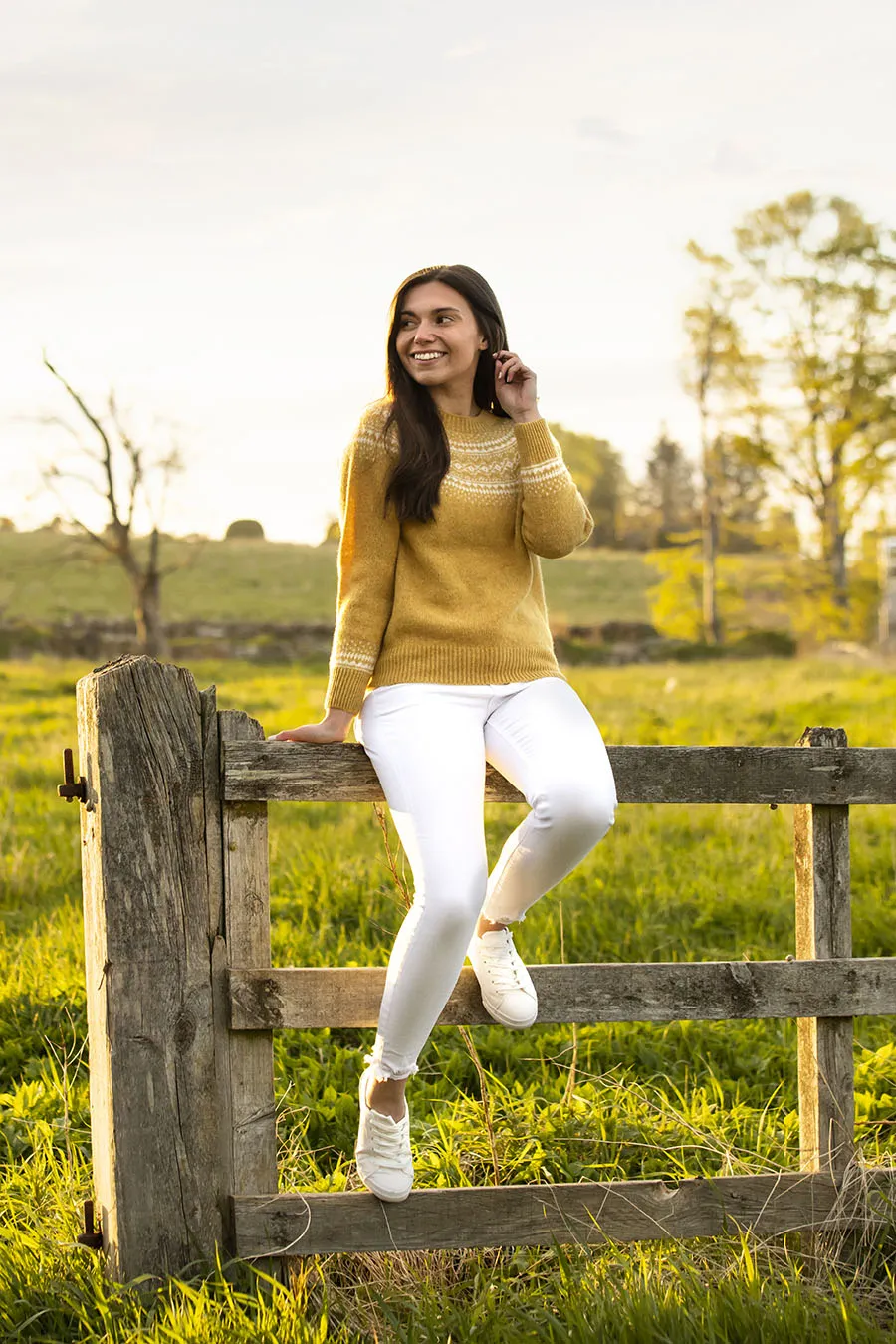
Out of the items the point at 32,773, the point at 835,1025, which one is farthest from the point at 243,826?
the point at 32,773

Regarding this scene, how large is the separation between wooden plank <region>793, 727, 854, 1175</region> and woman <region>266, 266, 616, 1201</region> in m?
0.64

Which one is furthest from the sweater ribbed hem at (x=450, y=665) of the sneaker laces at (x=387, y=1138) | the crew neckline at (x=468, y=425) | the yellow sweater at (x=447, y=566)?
the sneaker laces at (x=387, y=1138)

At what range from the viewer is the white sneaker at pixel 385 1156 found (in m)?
2.93

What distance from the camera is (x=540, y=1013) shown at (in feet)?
10.1

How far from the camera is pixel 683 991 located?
10.3 feet

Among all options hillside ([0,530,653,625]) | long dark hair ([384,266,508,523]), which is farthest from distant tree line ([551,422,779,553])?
long dark hair ([384,266,508,523])

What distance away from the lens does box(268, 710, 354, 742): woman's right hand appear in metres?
3.01

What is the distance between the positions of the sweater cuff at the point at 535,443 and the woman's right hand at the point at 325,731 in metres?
0.82

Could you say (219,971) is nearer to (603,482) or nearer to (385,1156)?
(385,1156)

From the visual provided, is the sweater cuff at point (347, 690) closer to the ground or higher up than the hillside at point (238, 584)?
closer to the ground

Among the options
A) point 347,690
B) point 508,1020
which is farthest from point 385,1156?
point 347,690

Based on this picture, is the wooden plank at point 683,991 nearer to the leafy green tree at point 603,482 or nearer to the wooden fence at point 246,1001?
the wooden fence at point 246,1001

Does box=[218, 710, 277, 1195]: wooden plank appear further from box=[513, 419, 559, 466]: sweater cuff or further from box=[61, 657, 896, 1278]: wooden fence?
box=[513, 419, 559, 466]: sweater cuff

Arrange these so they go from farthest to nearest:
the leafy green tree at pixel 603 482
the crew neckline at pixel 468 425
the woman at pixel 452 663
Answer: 1. the leafy green tree at pixel 603 482
2. the crew neckline at pixel 468 425
3. the woman at pixel 452 663
